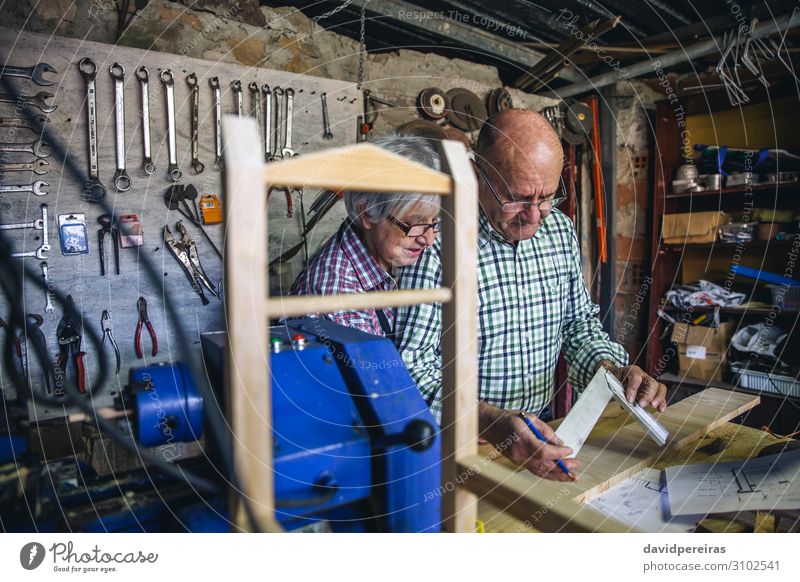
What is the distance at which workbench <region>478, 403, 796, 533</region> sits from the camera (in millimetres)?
838

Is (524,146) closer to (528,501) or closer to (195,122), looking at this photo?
(528,501)

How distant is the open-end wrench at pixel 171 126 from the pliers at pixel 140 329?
435mm

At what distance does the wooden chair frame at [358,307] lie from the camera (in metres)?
0.49

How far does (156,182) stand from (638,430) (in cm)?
163

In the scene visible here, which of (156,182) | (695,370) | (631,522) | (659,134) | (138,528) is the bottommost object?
(695,370)

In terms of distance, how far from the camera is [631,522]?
2.84ft

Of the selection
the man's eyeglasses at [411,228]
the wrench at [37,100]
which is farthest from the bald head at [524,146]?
the wrench at [37,100]

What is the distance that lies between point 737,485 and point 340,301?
0.82 metres

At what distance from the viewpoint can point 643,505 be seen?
0.89m

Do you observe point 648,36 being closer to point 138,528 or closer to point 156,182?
point 156,182

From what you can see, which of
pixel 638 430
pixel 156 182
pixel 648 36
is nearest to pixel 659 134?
pixel 648 36

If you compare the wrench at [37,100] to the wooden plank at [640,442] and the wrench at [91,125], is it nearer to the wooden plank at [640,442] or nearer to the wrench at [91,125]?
the wrench at [91,125]

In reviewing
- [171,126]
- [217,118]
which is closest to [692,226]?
[217,118]

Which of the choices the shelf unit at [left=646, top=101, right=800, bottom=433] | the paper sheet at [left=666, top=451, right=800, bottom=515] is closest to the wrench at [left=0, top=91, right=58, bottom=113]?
the paper sheet at [left=666, top=451, right=800, bottom=515]
